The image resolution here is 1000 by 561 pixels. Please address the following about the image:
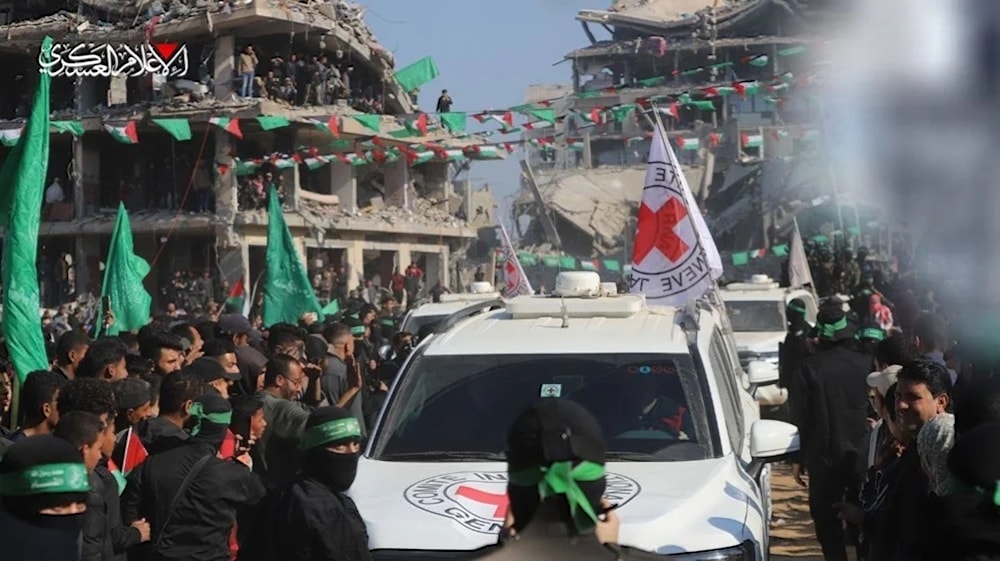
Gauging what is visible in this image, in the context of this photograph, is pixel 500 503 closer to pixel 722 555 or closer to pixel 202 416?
pixel 722 555

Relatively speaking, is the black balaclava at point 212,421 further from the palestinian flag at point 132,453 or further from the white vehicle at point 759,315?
the white vehicle at point 759,315

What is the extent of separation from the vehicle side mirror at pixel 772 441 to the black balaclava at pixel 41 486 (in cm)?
279

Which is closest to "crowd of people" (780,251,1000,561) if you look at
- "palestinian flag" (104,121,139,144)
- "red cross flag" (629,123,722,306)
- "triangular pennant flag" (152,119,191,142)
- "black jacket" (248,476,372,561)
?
"red cross flag" (629,123,722,306)

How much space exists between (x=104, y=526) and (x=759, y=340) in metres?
11.8

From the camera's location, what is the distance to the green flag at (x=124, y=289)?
13.5 meters

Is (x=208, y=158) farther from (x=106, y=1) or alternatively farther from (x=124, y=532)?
(x=124, y=532)

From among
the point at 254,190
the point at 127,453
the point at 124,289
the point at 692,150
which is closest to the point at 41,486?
the point at 127,453

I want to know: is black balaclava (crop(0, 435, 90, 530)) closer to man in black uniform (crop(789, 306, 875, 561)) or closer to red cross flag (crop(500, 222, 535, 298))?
man in black uniform (crop(789, 306, 875, 561))

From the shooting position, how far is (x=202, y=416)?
18.3ft

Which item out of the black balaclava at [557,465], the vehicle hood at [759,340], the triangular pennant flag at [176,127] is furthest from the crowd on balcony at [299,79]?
the black balaclava at [557,465]

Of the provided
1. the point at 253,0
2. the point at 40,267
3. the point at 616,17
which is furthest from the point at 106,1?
the point at 616,17

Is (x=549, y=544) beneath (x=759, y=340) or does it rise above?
above

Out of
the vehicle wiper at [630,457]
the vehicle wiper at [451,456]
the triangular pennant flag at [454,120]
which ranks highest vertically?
the triangular pennant flag at [454,120]

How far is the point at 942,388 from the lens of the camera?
523 cm
